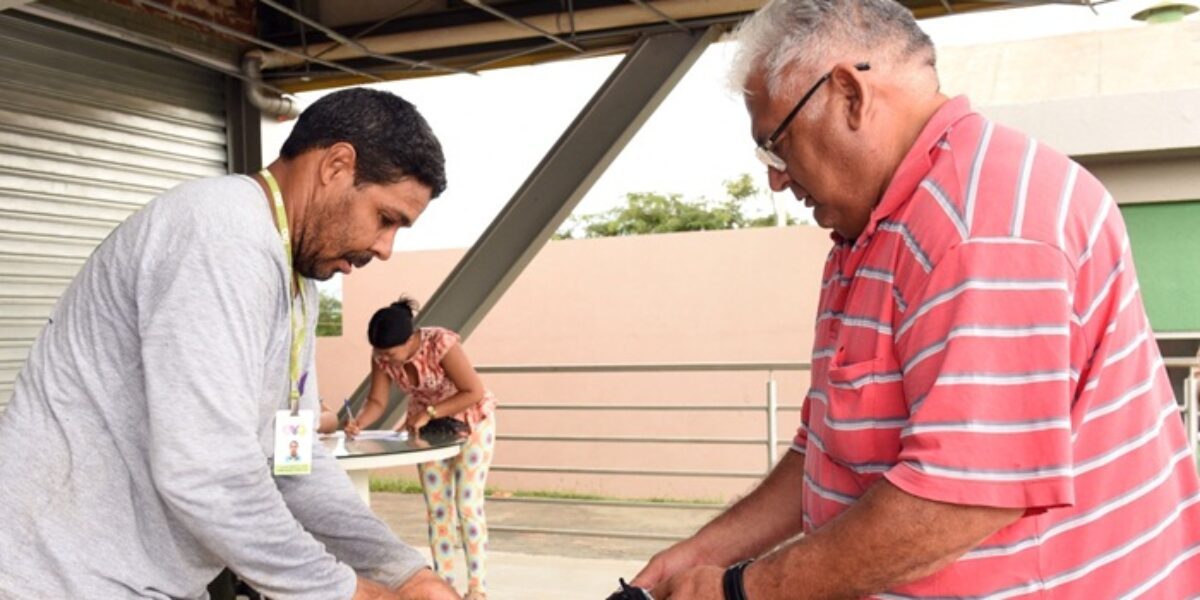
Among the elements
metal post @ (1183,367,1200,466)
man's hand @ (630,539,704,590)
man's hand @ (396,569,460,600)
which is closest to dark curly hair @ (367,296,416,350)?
metal post @ (1183,367,1200,466)

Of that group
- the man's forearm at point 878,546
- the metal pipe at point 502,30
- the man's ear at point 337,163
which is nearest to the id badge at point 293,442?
the man's ear at point 337,163

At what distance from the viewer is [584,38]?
6355 millimetres

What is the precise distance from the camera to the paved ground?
6.84m

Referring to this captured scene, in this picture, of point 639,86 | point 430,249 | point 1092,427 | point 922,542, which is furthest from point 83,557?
point 430,249

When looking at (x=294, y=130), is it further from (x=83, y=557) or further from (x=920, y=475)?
(x=920, y=475)

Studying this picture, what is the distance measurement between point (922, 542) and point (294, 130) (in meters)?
1.11

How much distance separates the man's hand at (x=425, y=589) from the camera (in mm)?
1983

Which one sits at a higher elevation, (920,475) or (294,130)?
(294,130)

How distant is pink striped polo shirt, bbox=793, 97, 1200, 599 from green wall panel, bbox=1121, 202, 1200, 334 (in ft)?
18.3

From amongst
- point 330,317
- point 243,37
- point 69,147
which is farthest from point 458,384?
point 330,317

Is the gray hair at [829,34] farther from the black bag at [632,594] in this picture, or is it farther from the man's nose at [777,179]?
the black bag at [632,594]

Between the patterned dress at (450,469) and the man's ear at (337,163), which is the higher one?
the man's ear at (337,163)

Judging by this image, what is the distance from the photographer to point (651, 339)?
1405 centimetres

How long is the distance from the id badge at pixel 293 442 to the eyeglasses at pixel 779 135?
0.82 metres
